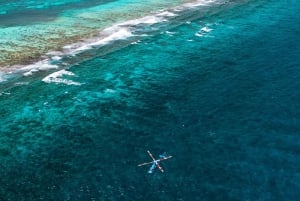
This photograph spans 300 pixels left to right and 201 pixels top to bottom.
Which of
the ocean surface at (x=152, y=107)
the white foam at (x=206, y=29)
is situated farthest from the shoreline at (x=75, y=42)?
the white foam at (x=206, y=29)

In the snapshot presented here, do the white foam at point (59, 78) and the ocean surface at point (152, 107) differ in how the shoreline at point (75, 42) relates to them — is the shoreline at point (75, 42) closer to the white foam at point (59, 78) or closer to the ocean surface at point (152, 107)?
the ocean surface at point (152, 107)

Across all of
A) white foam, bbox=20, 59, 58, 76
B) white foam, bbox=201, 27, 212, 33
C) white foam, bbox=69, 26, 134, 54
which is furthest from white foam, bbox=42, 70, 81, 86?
white foam, bbox=201, 27, 212, 33

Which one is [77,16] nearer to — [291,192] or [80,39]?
[80,39]

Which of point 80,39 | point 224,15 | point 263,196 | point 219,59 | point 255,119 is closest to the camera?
point 263,196

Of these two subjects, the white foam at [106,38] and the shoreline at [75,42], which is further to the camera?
the white foam at [106,38]

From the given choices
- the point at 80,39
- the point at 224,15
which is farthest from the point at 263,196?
the point at 224,15

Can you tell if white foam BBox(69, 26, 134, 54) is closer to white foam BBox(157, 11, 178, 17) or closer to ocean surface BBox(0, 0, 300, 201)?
ocean surface BBox(0, 0, 300, 201)

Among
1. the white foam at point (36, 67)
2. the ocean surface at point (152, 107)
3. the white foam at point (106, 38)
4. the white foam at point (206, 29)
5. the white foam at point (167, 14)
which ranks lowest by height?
the ocean surface at point (152, 107)

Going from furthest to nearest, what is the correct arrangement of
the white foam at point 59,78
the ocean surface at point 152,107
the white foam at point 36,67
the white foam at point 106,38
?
the white foam at point 106,38
the white foam at point 36,67
the white foam at point 59,78
the ocean surface at point 152,107
